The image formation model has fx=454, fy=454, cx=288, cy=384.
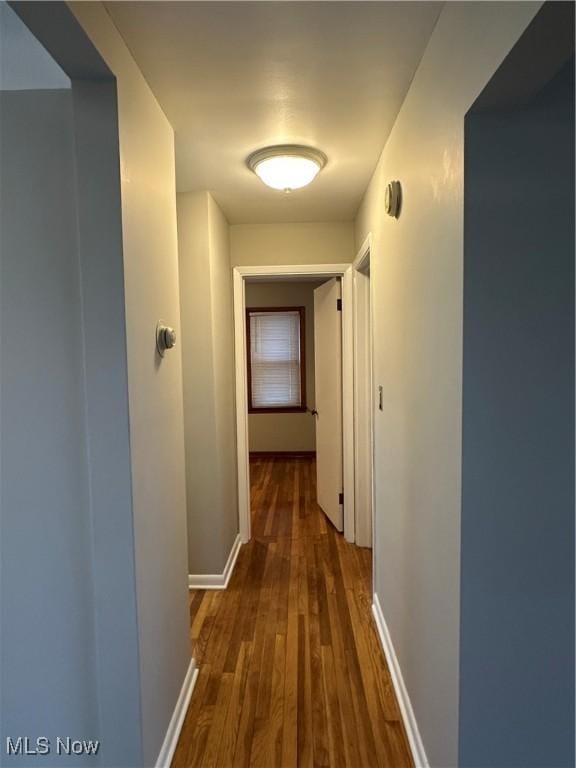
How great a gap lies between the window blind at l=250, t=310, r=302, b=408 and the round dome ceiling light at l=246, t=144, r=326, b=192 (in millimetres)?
3696

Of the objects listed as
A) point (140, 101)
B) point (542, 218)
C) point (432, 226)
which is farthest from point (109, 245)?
point (542, 218)

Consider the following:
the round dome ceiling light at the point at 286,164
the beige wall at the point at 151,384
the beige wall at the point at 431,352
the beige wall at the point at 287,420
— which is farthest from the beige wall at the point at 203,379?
the beige wall at the point at 287,420

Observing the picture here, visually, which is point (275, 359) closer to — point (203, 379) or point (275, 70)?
point (203, 379)

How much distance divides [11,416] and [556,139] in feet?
5.56

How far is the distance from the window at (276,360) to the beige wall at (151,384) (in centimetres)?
412

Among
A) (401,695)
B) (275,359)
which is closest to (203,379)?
(401,695)

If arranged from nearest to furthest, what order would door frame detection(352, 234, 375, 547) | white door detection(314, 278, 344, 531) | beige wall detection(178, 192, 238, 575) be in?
beige wall detection(178, 192, 238, 575)
door frame detection(352, 234, 375, 547)
white door detection(314, 278, 344, 531)

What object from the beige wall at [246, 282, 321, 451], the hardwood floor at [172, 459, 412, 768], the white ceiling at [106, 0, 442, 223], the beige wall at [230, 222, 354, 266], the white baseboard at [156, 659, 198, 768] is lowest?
the hardwood floor at [172, 459, 412, 768]

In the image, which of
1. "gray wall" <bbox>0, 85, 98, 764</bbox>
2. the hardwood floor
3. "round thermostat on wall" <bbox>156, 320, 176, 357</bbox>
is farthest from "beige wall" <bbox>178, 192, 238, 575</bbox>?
"gray wall" <bbox>0, 85, 98, 764</bbox>

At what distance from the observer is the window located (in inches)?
235

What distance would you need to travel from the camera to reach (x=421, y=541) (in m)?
1.54

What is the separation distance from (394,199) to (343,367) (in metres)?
1.72

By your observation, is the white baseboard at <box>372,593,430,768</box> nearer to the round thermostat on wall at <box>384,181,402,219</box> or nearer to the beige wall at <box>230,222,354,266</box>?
the round thermostat on wall at <box>384,181,402,219</box>

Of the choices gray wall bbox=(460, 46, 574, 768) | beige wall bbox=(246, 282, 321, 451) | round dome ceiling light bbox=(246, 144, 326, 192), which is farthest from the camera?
beige wall bbox=(246, 282, 321, 451)
